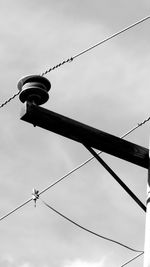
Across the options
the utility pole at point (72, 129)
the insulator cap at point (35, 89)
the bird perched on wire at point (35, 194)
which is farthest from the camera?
the bird perched on wire at point (35, 194)

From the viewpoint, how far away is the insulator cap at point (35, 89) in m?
6.80

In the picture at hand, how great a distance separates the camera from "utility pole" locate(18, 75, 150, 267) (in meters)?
6.60

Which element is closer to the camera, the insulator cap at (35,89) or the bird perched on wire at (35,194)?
the insulator cap at (35,89)

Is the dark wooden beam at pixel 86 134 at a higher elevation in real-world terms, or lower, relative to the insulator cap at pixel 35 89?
lower

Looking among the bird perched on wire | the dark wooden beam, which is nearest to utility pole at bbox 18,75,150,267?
the dark wooden beam

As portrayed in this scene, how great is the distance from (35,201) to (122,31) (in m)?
2.75

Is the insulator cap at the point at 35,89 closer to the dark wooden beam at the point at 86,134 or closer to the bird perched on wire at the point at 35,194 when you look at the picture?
the dark wooden beam at the point at 86,134

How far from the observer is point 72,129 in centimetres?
→ 670

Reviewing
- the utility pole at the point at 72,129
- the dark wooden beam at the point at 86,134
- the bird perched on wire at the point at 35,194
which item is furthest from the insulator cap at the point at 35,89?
the bird perched on wire at the point at 35,194

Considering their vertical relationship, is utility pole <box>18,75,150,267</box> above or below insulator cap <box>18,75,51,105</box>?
below

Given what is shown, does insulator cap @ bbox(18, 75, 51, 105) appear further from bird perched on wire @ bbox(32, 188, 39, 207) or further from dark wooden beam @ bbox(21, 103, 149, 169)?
bird perched on wire @ bbox(32, 188, 39, 207)

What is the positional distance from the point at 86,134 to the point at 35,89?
79cm

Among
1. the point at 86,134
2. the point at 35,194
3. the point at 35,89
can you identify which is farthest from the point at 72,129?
the point at 35,194

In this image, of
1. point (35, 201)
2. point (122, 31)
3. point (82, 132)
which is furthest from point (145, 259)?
point (122, 31)
